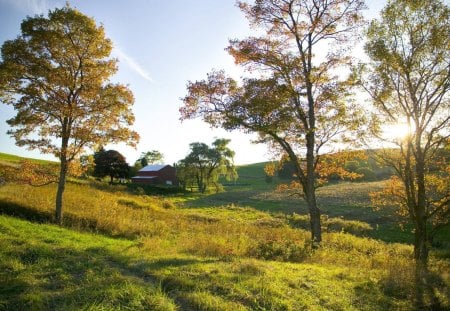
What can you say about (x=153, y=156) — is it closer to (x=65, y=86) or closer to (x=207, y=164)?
(x=207, y=164)

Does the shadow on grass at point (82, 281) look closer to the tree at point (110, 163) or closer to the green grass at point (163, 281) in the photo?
A: the green grass at point (163, 281)

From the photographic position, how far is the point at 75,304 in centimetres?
653

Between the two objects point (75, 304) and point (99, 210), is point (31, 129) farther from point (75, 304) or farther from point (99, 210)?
point (75, 304)

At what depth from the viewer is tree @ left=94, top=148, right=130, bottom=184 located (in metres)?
68.4

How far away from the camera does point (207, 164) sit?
85.8 meters

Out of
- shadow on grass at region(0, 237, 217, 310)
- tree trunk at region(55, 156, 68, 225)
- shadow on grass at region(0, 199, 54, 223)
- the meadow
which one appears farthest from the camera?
tree trunk at region(55, 156, 68, 225)

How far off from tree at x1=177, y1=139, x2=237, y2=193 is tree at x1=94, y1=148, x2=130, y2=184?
698 inches

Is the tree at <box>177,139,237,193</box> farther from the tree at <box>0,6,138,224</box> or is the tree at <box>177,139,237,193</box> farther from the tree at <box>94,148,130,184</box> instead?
the tree at <box>0,6,138,224</box>

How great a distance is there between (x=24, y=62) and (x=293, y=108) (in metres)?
11.7

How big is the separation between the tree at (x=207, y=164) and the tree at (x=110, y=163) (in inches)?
698

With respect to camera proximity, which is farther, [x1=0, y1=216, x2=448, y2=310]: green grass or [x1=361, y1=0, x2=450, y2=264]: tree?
[x1=361, y1=0, x2=450, y2=264]: tree

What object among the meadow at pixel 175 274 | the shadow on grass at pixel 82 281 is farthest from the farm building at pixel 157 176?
the shadow on grass at pixel 82 281

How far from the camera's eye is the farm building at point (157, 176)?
92.9 m

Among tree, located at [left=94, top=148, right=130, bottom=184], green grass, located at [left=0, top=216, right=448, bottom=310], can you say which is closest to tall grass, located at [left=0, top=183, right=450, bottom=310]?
green grass, located at [left=0, top=216, right=448, bottom=310]
